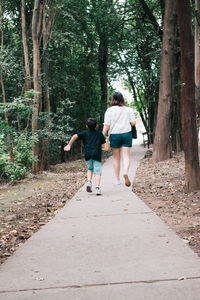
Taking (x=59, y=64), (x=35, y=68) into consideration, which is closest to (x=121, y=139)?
(x=35, y=68)

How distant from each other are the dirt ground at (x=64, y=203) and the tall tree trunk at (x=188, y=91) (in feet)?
1.87

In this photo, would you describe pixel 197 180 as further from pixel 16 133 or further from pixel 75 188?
pixel 16 133

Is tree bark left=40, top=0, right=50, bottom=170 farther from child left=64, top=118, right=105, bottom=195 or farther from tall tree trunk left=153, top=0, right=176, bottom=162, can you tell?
child left=64, top=118, right=105, bottom=195

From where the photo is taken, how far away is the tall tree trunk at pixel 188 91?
7.81 meters

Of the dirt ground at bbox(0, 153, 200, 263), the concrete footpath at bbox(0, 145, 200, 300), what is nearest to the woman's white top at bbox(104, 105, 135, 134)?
the dirt ground at bbox(0, 153, 200, 263)

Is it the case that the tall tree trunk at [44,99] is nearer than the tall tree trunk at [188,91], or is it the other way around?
the tall tree trunk at [188,91]

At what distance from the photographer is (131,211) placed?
21.3ft

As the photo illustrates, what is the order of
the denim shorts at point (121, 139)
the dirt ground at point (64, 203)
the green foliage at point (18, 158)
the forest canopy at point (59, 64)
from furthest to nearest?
the forest canopy at point (59, 64) < the green foliage at point (18, 158) < the denim shorts at point (121, 139) < the dirt ground at point (64, 203)

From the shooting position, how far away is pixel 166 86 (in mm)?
15852

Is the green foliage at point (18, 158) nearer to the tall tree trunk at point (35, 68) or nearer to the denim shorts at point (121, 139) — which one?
the tall tree trunk at point (35, 68)

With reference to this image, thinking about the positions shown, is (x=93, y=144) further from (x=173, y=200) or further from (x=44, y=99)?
(x=44, y=99)

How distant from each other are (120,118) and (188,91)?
1595 mm

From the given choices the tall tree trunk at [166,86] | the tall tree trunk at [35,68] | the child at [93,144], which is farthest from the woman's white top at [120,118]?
the tall tree trunk at [166,86]

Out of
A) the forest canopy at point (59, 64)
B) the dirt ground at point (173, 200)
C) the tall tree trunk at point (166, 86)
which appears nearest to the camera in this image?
the dirt ground at point (173, 200)
